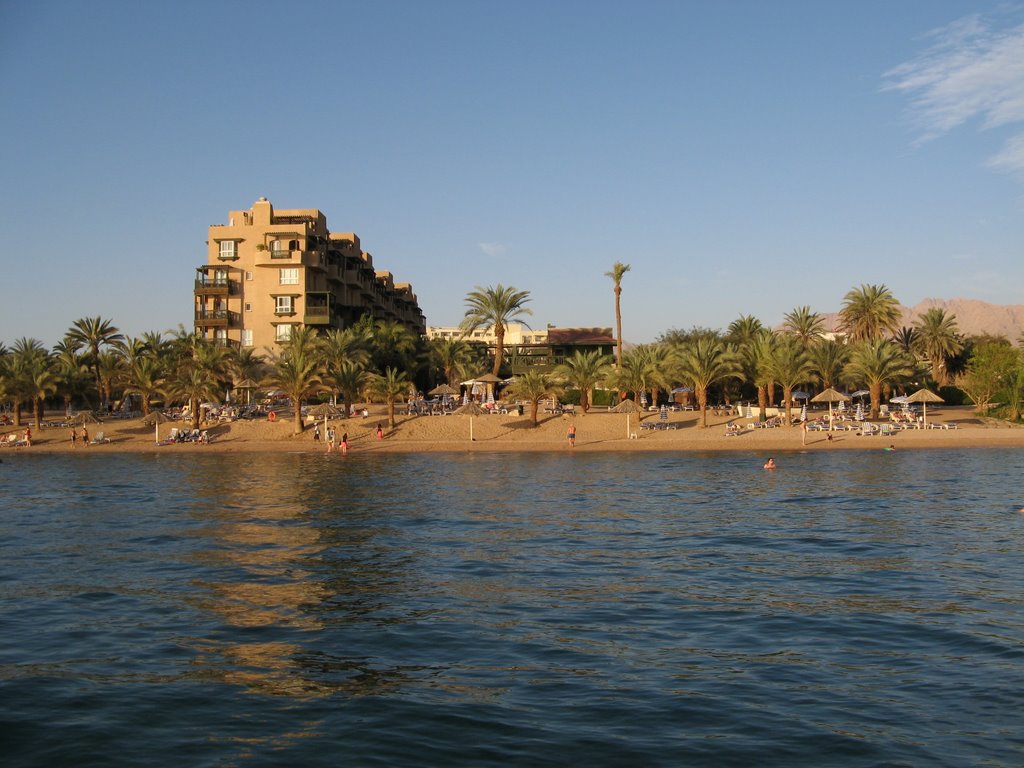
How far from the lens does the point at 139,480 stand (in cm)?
3819

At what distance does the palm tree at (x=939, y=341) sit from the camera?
78.2 m

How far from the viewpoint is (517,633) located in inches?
551

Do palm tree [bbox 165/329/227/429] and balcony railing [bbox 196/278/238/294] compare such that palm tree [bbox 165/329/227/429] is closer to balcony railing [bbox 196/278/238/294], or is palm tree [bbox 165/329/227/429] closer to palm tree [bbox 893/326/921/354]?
balcony railing [bbox 196/278/238/294]

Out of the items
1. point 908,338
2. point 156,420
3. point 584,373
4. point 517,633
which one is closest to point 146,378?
point 156,420

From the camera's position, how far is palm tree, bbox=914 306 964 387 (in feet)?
257

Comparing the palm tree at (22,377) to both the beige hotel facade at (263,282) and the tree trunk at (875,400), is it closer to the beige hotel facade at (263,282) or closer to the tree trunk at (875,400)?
the beige hotel facade at (263,282)

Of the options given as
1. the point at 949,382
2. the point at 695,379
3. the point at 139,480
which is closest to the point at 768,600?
the point at 139,480

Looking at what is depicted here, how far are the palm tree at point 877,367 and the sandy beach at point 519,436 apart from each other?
424 cm

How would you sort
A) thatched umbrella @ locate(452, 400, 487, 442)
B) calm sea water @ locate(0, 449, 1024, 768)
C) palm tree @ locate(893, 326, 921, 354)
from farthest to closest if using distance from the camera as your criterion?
palm tree @ locate(893, 326, 921, 354)
thatched umbrella @ locate(452, 400, 487, 442)
calm sea water @ locate(0, 449, 1024, 768)

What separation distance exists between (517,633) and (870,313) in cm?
7114

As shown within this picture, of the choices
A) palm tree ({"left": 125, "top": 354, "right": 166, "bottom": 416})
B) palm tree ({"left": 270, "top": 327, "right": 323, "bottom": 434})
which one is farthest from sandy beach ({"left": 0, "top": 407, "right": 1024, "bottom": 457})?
palm tree ({"left": 270, "top": 327, "right": 323, "bottom": 434})

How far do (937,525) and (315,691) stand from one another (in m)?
18.4

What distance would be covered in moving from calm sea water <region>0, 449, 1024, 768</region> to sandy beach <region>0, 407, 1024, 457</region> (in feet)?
72.9

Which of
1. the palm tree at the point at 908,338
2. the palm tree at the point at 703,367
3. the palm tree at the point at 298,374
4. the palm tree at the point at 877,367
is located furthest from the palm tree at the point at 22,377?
the palm tree at the point at 908,338
